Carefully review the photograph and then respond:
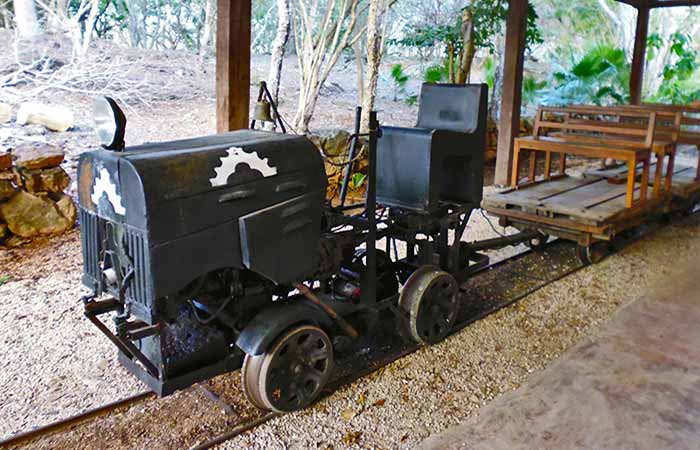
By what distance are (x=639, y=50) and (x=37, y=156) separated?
33.5 ft

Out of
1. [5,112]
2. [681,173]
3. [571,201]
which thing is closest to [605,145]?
[571,201]

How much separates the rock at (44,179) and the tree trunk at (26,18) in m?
3.49

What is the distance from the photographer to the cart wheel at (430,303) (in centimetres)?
382

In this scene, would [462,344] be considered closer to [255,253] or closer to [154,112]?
[255,253]

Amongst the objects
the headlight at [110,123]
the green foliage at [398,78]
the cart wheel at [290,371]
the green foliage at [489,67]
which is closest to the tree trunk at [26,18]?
the green foliage at [398,78]

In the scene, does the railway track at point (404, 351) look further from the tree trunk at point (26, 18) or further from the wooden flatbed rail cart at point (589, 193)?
the tree trunk at point (26, 18)

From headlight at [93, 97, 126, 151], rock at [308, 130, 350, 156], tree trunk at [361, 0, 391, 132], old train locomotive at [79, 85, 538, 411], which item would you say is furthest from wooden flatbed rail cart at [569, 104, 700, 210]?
headlight at [93, 97, 126, 151]

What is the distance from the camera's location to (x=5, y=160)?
213 inches

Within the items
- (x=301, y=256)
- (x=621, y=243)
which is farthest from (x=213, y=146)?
(x=621, y=243)

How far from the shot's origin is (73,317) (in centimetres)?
421

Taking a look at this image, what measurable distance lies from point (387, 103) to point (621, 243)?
22.9 feet

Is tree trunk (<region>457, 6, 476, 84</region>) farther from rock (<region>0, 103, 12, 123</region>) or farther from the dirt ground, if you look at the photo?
rock (<region>0, 103, 12, 123</region>)

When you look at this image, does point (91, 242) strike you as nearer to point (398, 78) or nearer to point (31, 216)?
point (31, 216)

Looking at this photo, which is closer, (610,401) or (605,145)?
(610,401)
